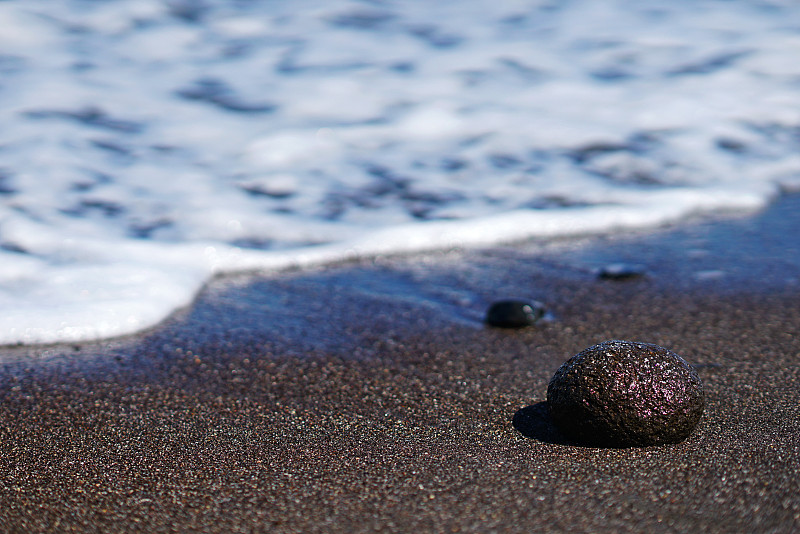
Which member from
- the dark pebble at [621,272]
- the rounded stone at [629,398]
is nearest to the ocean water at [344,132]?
the dark pebble at [621,272]

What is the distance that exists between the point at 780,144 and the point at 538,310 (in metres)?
2.64

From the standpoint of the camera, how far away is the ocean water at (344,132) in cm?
330

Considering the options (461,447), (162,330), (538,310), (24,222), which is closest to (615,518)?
(461,447)

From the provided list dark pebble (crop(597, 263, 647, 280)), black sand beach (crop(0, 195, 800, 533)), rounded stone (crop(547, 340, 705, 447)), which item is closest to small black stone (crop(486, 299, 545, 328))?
black sand beach (crop(0, 195, 800, 533))

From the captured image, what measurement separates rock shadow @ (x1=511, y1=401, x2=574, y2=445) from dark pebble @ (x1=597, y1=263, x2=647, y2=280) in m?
1.07

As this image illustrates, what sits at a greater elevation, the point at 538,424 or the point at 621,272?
the point at 538,424

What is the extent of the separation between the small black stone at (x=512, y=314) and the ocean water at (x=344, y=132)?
0.79 m

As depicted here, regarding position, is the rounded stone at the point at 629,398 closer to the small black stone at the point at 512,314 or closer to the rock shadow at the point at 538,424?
the rock shadow at the point at 538,424

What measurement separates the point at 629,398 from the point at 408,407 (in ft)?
1.91

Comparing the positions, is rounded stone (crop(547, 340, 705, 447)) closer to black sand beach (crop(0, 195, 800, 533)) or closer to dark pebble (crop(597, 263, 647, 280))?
black sand beach (crop(0, 195, 800, 533))

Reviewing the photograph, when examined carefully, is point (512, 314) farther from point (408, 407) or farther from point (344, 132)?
point (344, 132)

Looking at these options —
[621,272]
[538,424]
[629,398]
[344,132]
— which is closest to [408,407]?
[538,424]

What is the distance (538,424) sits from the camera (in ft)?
6.48

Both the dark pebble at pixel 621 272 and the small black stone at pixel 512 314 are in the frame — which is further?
the dark pebble at pixel 621 272
